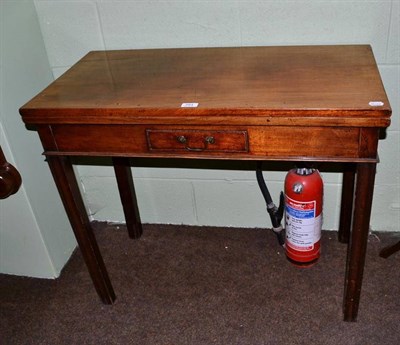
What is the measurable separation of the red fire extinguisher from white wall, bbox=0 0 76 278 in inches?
32.1

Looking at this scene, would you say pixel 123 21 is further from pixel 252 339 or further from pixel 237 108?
pixel 252 339

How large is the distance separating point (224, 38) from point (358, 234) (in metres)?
0.71

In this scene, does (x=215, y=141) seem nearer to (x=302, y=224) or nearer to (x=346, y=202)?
(x=302, y=224)

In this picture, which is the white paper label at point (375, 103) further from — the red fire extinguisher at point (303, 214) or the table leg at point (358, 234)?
the red fire extinguisher at point (303, 214)

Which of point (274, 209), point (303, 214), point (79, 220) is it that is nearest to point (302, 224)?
point (303, 214)

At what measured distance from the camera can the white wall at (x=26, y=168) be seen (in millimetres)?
1421

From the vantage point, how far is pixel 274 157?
111 cm

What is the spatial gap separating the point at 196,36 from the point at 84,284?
93 centimetres

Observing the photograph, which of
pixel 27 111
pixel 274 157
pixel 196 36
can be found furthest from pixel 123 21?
pixel 274 157

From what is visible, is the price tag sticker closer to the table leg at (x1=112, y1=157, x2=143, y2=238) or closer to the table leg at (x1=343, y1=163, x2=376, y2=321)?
the table leg at (x1=343, y1=163, x2=376, y2=321)

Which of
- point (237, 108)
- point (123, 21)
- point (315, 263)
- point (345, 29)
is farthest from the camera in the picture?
point (315, 263)

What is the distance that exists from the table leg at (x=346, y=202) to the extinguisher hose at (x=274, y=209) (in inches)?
8.2

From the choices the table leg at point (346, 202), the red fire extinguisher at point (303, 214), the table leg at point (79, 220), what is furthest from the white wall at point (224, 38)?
the table leg at point (79, 220)

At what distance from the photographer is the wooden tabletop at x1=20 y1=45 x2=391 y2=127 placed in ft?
3.43
